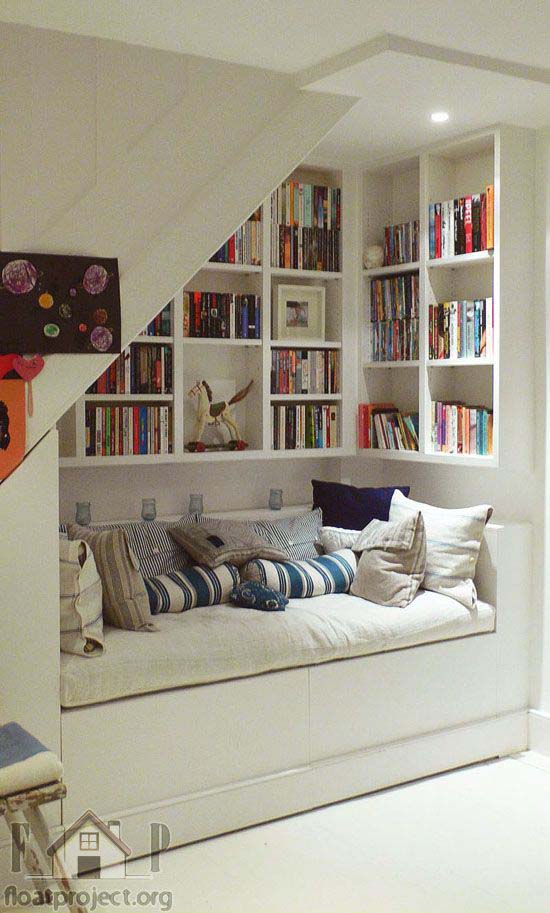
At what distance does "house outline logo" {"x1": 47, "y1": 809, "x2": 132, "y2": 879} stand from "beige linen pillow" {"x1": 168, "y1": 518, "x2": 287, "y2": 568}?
1066 millimetres

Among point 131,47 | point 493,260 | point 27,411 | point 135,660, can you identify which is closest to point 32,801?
point 135,660

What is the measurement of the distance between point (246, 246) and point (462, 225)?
92 centimetres

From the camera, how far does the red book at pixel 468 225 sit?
13.9ft

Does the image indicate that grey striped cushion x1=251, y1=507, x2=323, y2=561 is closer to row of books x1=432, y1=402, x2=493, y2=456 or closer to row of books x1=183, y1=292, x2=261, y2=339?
row of books x1=432, y1=402, x2=493, y2=456

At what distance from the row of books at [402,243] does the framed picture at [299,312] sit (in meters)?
0.35

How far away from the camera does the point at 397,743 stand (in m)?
3.80

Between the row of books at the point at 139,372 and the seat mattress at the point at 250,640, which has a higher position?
the row of books at the point at 139,372

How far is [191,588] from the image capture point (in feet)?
12.3

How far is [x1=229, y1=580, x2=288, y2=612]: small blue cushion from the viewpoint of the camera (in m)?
3.73

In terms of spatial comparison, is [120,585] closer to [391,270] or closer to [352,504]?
[352,504]

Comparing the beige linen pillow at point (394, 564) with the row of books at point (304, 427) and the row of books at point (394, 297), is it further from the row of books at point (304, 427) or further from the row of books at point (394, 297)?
the row of books at point (394, 297)

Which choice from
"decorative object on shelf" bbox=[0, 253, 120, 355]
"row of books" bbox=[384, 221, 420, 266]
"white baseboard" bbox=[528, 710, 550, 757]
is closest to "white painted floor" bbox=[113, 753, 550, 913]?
"white baseboard" bbox=[528, 710, 550, 757]

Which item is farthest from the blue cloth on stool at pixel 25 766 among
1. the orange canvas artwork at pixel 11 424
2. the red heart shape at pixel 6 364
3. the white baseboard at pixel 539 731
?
the white baseboard at pixel 539 731

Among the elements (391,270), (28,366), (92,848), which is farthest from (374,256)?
(92,848)
